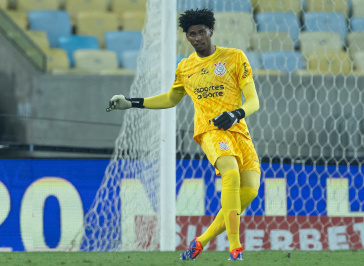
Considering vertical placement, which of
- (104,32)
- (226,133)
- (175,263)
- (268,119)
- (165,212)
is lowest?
(175,263)

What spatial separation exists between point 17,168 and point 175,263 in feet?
Result: 7.87

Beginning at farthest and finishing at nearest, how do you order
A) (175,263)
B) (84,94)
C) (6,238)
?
(84,94) → (6,238) → (175,263)

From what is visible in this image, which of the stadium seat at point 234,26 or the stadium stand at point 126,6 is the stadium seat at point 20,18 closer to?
the stadium stand at point 126,6

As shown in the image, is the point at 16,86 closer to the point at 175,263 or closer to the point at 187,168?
the point at 187,168

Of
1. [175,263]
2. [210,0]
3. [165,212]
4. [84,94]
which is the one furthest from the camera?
[84,94]

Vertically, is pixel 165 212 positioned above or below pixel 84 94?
below

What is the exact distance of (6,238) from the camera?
526 centimetres

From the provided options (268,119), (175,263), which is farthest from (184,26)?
(268,119)

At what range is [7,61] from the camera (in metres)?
6.28

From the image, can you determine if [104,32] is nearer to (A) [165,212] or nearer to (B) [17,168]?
(B) [17,168]

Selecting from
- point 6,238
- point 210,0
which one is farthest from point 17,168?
point 210,0

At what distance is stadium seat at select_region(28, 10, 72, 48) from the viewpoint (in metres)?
8.23

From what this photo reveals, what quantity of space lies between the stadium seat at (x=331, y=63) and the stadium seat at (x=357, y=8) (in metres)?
0.37

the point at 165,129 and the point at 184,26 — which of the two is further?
the point at 165,129
